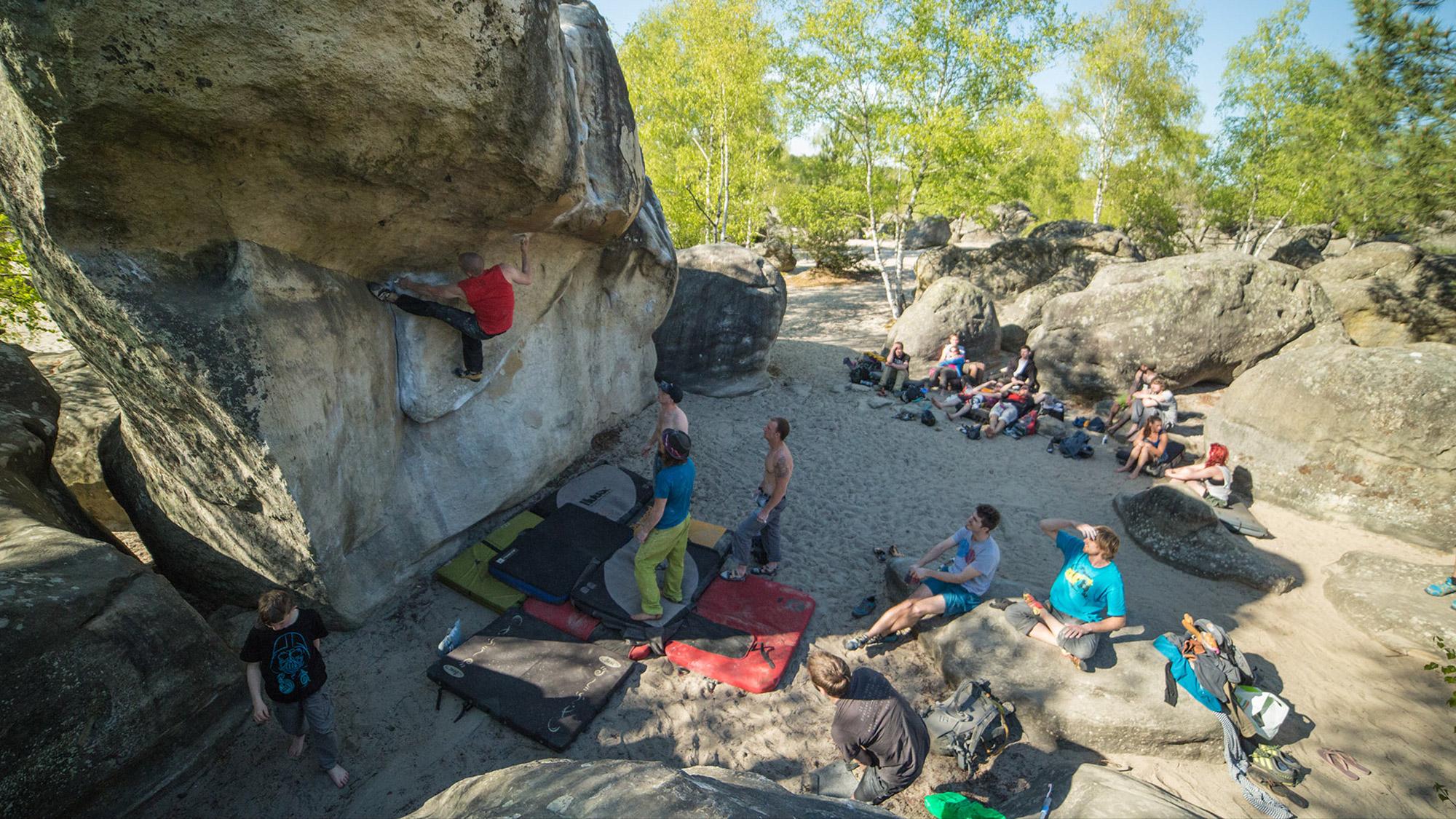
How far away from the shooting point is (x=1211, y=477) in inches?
336

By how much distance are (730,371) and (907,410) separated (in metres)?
3.26

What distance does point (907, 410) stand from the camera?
36.3 feet

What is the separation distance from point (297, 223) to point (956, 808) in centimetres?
573

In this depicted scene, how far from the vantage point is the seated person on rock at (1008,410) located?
412 inches

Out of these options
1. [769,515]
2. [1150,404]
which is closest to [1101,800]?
[769,515]

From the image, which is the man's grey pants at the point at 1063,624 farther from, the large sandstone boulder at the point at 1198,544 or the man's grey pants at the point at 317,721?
the man's grey pants at the point at 317,721

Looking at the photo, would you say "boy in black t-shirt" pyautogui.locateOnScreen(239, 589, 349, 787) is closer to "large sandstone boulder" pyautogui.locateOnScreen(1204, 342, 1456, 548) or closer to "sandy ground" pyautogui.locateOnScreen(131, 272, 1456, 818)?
"sandy ground" pyautogui.locateOnScreen(131, 272, 1456, 818)

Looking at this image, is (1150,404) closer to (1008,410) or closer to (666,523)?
(1008,410)

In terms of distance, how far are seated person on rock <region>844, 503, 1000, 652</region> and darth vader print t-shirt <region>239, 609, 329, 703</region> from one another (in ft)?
13.5

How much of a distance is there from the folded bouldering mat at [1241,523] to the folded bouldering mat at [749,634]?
18.3ft

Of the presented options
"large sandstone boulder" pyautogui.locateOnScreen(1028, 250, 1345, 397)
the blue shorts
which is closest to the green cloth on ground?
the blue shorts

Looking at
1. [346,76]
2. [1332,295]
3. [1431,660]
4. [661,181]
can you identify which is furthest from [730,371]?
[1332,295]

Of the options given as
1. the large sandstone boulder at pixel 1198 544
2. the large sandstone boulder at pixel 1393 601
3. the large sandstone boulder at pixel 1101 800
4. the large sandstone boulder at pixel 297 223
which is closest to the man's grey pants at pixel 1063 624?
the large sandstone boulder at pixel 1101 800

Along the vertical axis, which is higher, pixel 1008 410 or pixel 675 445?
pixel 675 445
